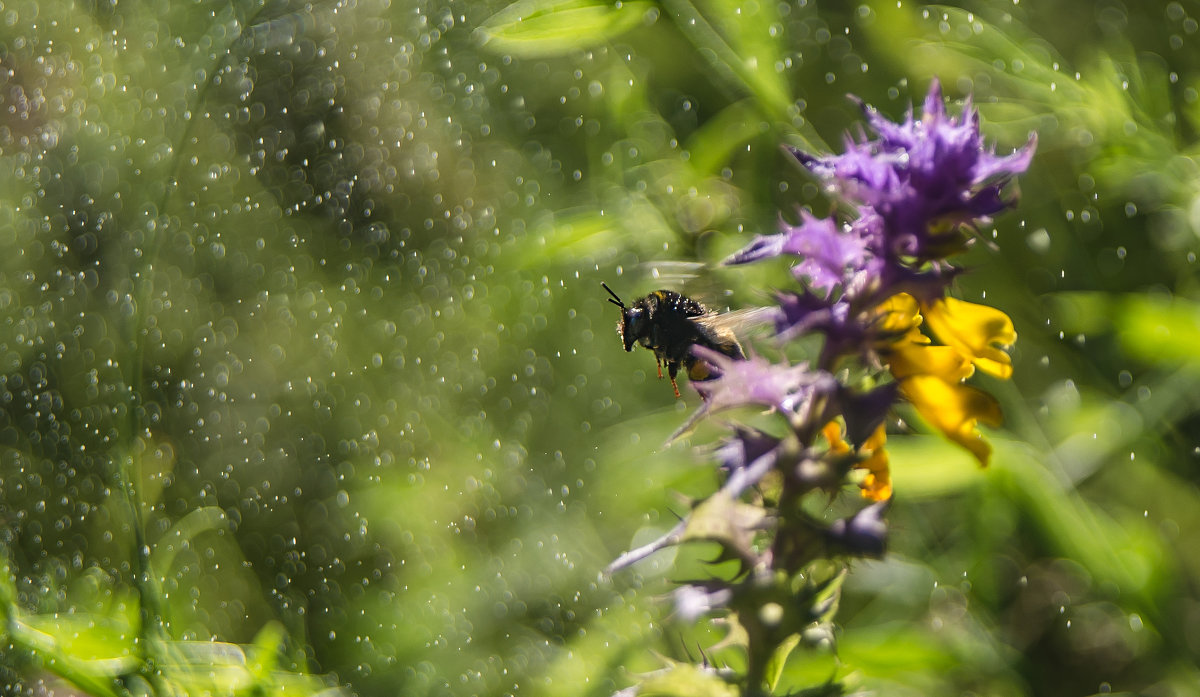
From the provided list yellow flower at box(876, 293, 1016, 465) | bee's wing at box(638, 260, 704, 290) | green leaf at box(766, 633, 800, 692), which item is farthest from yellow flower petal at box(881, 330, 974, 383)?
bee's wing at box(638, 260, 704, 290)

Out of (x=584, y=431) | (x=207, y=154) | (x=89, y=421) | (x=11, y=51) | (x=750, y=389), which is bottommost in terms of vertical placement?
(x=584, y=431)

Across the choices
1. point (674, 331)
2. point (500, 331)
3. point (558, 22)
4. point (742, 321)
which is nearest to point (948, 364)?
point (742, 321)

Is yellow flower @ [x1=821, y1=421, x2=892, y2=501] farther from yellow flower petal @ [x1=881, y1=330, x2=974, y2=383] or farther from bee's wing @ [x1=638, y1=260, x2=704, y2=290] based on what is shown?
bee's wing @ [x1=638, y1=260, x2=704, y2=290]

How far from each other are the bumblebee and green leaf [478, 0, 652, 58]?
254 millimetres

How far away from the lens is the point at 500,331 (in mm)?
1613

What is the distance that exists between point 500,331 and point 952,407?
1180 millimetres

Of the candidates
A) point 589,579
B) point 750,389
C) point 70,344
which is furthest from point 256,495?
point 750,389

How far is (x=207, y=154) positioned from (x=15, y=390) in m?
0.53

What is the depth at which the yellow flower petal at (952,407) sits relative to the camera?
482mm

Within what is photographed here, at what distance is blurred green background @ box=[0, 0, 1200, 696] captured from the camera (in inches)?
40.7

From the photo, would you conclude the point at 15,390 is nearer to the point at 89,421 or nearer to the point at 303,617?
the point at 89,421

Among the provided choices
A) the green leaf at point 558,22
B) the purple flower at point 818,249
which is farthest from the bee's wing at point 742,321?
the green leaf at point 558,22

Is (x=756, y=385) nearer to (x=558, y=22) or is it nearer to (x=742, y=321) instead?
(x=742, y=321)

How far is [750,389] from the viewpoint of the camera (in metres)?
0.45
